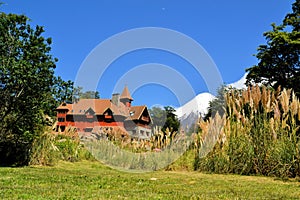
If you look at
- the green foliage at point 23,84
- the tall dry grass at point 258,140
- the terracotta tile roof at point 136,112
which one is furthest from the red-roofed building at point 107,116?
the tall dry grass at point 258,140

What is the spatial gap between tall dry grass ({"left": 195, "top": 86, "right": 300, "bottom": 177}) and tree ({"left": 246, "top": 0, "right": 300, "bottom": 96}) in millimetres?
16657

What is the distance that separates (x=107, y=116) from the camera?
29.8m

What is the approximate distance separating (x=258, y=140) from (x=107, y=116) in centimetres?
2447

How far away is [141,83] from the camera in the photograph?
31.8 ft

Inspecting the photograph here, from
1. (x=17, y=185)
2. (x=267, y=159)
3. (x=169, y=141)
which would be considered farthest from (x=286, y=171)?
(x=17, y=185)

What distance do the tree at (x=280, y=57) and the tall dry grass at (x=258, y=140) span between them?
1666 cm

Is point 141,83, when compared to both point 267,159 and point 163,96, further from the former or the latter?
point 267,159

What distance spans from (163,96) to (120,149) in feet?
6.71

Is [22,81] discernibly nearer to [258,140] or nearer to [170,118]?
[258,140]

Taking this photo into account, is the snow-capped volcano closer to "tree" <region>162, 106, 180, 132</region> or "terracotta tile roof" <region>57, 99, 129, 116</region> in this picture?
"tree" <region>162, 106, 180, 132</region>

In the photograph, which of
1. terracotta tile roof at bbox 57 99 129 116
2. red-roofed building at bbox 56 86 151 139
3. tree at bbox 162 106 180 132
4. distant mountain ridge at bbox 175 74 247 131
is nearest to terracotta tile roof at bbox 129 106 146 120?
red-roofed building at bbox 56 86 151 139

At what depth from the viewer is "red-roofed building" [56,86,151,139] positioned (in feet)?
46.2

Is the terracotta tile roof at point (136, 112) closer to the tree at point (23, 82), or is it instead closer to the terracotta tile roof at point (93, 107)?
the terracotta tile roof at point (93, 107)

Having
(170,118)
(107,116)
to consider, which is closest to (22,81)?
(170,118)
